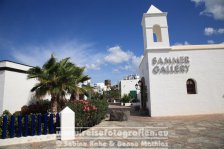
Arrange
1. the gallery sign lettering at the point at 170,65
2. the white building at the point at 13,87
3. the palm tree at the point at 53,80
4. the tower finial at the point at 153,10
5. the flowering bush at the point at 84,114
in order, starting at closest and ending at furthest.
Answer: the flowering bush at the point at 84,114, the palm tree at the point at 53,80, the white building at the point at 13,87, the gallery sign lettering at the point at 170,65, the tower finial at the point at 153,10

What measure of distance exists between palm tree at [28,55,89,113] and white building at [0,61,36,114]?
3289mm

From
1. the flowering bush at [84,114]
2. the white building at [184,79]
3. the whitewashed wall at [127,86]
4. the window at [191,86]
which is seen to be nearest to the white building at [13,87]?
the flowering bush at [84,114]

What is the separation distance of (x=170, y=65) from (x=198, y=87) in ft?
9.15

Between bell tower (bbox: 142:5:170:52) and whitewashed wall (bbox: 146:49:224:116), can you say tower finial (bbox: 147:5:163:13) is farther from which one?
whitewashed wall (bbox: 146:49:224:116)

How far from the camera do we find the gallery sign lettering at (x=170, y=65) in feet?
41.2

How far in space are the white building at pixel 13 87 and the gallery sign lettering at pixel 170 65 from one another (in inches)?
459

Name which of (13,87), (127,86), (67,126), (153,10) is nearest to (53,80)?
(67,126)

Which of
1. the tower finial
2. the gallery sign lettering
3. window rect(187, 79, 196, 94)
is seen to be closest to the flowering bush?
the gallery sign lettering

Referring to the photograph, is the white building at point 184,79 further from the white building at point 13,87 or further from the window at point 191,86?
the white building at point 13,87

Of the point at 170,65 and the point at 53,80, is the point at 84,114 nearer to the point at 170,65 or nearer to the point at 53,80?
the point at 53,80

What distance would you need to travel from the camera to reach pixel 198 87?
492 inches

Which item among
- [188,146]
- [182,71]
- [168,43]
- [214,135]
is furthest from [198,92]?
Result: [188,146]

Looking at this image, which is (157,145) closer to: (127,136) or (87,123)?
(127,136)

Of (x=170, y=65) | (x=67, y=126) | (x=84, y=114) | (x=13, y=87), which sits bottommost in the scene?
(x=67, y=126)
